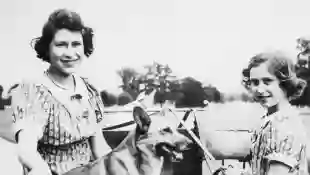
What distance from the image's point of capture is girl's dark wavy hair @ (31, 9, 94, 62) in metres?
2.02

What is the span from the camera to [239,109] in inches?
79.0

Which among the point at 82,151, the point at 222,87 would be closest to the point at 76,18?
the point at 82,151

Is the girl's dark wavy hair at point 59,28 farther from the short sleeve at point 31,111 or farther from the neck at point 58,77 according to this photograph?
the short sleeve at point 31,111

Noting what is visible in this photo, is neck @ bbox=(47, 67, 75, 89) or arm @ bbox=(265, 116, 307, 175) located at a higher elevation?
neck @ bbox=(47, 67, 75, 89)

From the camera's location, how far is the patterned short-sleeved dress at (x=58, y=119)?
6.52ft

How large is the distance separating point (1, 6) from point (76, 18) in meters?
0.47

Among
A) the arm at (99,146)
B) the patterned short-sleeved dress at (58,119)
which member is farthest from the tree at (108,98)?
the arm at (99,146)

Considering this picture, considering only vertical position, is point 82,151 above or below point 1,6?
below

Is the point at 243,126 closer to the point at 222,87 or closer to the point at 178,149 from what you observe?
the point at 222,87

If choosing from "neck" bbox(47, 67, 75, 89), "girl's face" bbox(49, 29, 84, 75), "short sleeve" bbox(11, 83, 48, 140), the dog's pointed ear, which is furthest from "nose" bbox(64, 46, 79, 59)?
the dog's pointed ear

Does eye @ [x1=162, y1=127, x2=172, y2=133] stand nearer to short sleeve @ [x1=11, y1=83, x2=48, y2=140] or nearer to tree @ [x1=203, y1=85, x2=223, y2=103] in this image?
tree @ [x1=203, y1=85, x2=223, y2=103]

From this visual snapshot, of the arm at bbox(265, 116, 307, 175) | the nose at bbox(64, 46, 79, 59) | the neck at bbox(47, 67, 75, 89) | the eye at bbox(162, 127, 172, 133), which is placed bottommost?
the arm at bbox(265, 116, 307, 175)

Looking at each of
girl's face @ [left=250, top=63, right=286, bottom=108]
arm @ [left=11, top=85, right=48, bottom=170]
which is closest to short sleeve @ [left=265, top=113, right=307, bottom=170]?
girl's face @ [left=250, top=63, right=286, bottom=108]

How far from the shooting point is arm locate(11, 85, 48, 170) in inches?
78.2
